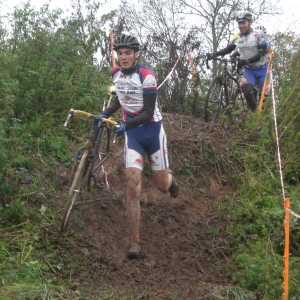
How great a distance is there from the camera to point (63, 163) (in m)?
8.30

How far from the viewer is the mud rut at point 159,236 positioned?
20.4 feet

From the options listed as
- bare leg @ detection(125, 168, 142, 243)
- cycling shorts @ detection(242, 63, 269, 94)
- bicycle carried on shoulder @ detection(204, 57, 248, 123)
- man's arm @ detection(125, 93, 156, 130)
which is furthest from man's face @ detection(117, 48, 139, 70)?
cycling shorts @ detection(242, 63, 269, 94)

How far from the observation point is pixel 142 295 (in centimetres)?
578

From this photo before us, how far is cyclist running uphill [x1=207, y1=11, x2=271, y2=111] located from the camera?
1101 cm

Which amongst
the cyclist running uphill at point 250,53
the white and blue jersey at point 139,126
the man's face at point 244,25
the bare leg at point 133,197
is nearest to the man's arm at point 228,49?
the cyclist running uphill at point 250,53

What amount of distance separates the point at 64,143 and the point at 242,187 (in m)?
2.65

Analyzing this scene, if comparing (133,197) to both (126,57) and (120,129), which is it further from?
(126,57)

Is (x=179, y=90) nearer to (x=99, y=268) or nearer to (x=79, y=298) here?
(x=99, y=268)

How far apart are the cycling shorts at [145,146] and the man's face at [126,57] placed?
0.70 m

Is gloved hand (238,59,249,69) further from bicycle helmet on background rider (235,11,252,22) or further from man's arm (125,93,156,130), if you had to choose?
man's arm (125,93,156,130)

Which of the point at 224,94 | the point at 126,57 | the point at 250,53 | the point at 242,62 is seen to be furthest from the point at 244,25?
the point at 126,57

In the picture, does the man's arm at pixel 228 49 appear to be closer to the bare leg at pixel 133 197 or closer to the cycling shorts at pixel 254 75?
the cycling shorts at pixel 254 75

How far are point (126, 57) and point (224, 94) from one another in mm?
4623

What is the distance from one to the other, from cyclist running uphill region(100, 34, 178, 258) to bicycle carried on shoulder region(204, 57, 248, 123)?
382 centimetres
